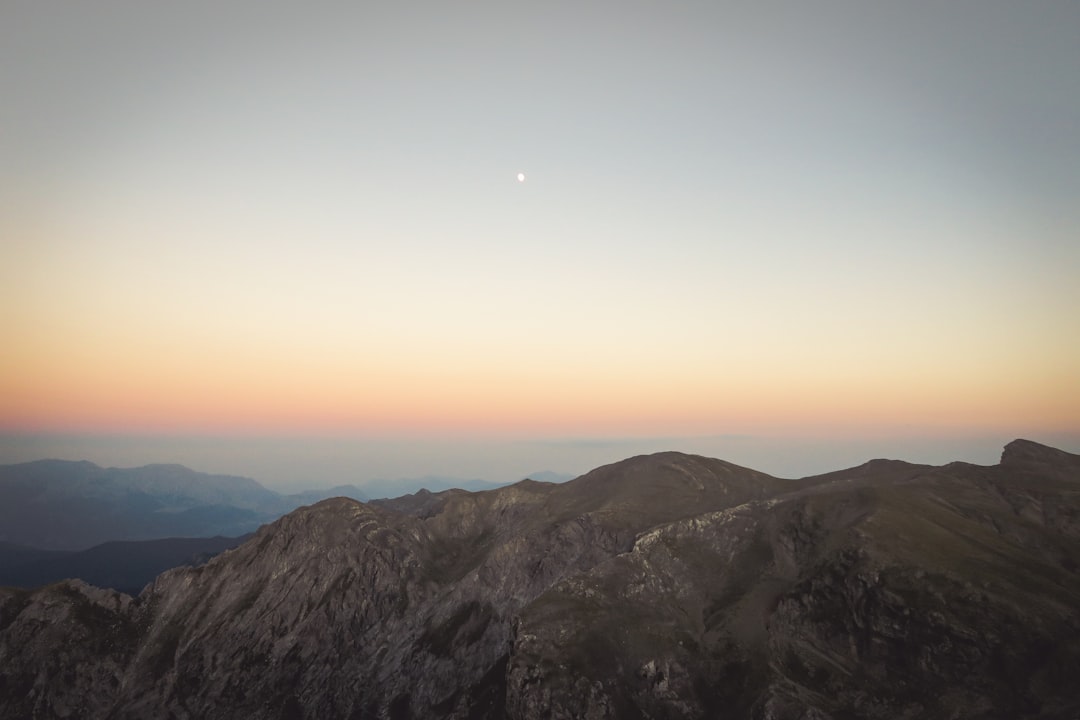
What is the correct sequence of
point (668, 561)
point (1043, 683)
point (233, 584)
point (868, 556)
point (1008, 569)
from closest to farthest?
1. point (1043, 683)
2. point (1008, 569)
3. point (868, 556)
4. point (668, 561)
5. point (233, 584)

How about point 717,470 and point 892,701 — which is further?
point 717,470

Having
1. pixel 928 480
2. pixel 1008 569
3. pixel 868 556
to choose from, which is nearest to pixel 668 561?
pixel 868 556

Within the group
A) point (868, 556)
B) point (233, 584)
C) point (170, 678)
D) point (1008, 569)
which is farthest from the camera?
point (233, 584)

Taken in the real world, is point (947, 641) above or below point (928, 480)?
below

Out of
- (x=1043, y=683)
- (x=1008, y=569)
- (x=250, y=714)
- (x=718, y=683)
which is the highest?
(x=1008, y=569)

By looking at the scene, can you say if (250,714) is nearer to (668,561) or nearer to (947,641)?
(668,561)

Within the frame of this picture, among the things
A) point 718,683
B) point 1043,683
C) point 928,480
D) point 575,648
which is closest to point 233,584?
point 575,648
